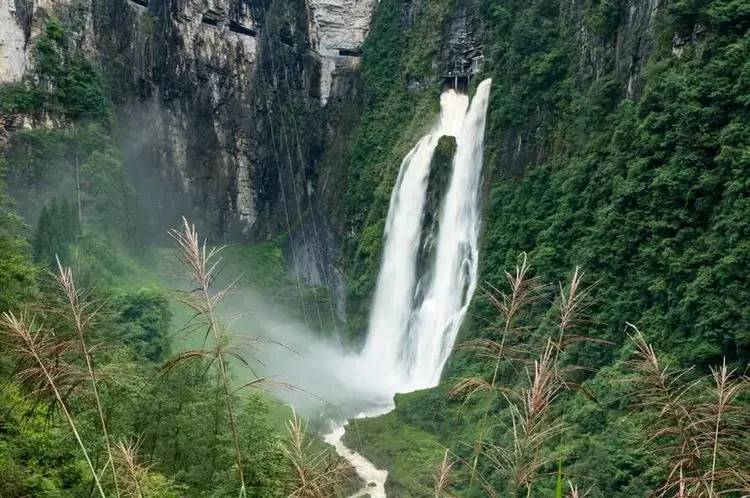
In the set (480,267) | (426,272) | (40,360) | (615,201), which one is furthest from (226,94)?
(40,360)

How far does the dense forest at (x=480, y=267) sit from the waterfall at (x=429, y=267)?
1.22m

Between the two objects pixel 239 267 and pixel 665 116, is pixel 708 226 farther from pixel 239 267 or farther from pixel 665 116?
pixel 239 267

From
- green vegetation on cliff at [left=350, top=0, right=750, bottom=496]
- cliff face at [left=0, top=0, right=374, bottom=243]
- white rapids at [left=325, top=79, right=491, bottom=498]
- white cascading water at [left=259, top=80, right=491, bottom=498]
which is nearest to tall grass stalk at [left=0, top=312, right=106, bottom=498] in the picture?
green vegetation on cliff at [left=350, top=0, right=750, bottom=496]

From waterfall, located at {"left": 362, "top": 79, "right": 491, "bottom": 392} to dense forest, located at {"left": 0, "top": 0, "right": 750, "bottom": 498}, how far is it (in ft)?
4.01

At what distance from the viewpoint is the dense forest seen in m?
4.52

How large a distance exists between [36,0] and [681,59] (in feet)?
95.8

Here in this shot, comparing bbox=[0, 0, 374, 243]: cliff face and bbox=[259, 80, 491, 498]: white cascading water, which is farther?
bbox=[0, 0, 374, 243]: cliff face

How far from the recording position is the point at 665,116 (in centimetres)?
2053

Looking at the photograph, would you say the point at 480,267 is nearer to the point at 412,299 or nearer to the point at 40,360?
the point at 412,299

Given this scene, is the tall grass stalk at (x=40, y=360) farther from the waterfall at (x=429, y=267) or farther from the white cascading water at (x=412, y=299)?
the waterfall at (x=429, y=267)

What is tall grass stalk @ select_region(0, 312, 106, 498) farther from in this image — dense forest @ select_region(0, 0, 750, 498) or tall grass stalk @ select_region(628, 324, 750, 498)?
tall grass stalk @ select_region(628, 324, 750, 498)

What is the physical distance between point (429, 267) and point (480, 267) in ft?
12.3

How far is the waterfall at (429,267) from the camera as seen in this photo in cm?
2988

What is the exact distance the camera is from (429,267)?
32.0 meters
